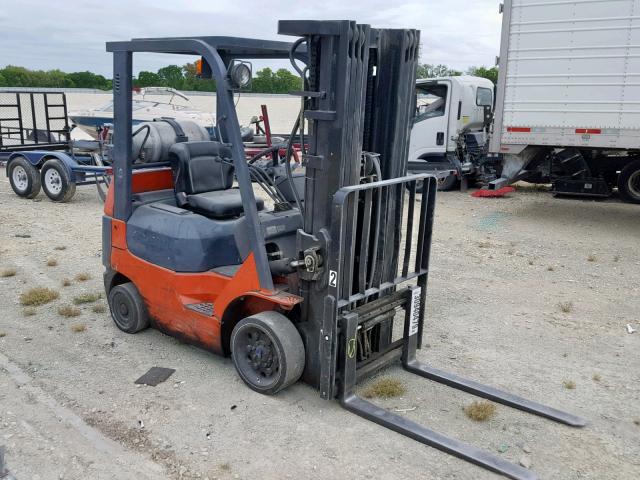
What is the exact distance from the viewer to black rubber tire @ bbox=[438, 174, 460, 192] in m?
14.2

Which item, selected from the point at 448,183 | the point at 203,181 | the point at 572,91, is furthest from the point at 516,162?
the point at 203,181

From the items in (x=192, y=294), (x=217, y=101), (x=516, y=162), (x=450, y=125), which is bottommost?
(x=192, y=294)

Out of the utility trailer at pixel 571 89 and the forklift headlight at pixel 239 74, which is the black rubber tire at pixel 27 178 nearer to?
the utility trailer at pixel 571 89

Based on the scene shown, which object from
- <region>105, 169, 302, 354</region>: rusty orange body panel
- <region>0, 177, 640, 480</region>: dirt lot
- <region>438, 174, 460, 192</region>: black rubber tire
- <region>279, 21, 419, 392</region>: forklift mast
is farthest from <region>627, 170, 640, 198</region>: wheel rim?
<region>105, 169, 302, 354</region>: rusty orange body panel

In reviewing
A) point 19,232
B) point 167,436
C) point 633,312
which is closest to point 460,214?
point 633,312

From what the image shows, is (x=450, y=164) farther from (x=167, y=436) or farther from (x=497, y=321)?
(x=167, y=436)

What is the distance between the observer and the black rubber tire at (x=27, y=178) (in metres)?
11.7

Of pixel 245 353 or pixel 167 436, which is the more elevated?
pixel 245 353

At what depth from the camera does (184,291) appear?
4.77 m

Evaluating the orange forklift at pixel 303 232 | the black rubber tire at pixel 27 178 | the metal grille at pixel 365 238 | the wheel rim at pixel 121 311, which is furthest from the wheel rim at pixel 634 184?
the black rubber tire at pixel 27 178

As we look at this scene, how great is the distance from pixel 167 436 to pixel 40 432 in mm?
787

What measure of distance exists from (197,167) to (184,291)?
1.07 m

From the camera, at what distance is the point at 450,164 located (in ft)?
45.9

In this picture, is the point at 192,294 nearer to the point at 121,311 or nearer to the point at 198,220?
the point at 198,220
